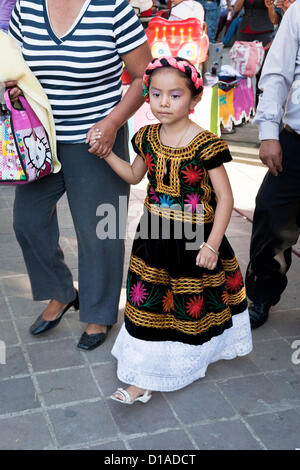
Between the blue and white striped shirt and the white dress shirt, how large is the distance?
737 millimetres

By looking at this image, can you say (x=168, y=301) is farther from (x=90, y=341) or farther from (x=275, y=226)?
(x=275, y=226)

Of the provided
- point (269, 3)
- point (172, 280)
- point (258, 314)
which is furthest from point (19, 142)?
point (269, 3)

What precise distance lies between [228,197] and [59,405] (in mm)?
1171

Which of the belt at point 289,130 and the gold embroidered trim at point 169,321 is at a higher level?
the belt at point 289,130

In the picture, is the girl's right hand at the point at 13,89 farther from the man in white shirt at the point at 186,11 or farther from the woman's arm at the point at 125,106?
the man in white shirt at the point at 186,11

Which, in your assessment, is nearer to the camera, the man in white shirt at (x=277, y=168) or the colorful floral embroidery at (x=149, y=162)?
the colorful floral embroidery at (x=149, y=162)

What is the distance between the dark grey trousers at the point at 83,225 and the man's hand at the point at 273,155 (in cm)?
72

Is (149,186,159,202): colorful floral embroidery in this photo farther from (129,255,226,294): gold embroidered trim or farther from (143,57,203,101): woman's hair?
(143,57,203,101): woman's hair

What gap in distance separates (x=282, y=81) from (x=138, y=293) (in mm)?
1325

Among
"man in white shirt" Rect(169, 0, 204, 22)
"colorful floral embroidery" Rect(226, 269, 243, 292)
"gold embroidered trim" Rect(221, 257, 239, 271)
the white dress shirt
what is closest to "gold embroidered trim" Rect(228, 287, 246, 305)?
"colorful floral embroidery" Rect(226, 269, 243, 292)

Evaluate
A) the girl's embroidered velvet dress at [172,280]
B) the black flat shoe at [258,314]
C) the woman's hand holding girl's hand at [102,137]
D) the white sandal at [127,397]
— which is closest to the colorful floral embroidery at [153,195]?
the girl's embroidered velvet dress at [172,280]

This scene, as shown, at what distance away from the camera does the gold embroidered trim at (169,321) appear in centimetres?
265

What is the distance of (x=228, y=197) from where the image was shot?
8.32 ft

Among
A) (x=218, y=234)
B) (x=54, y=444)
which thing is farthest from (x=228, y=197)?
(x=54, y=444)
